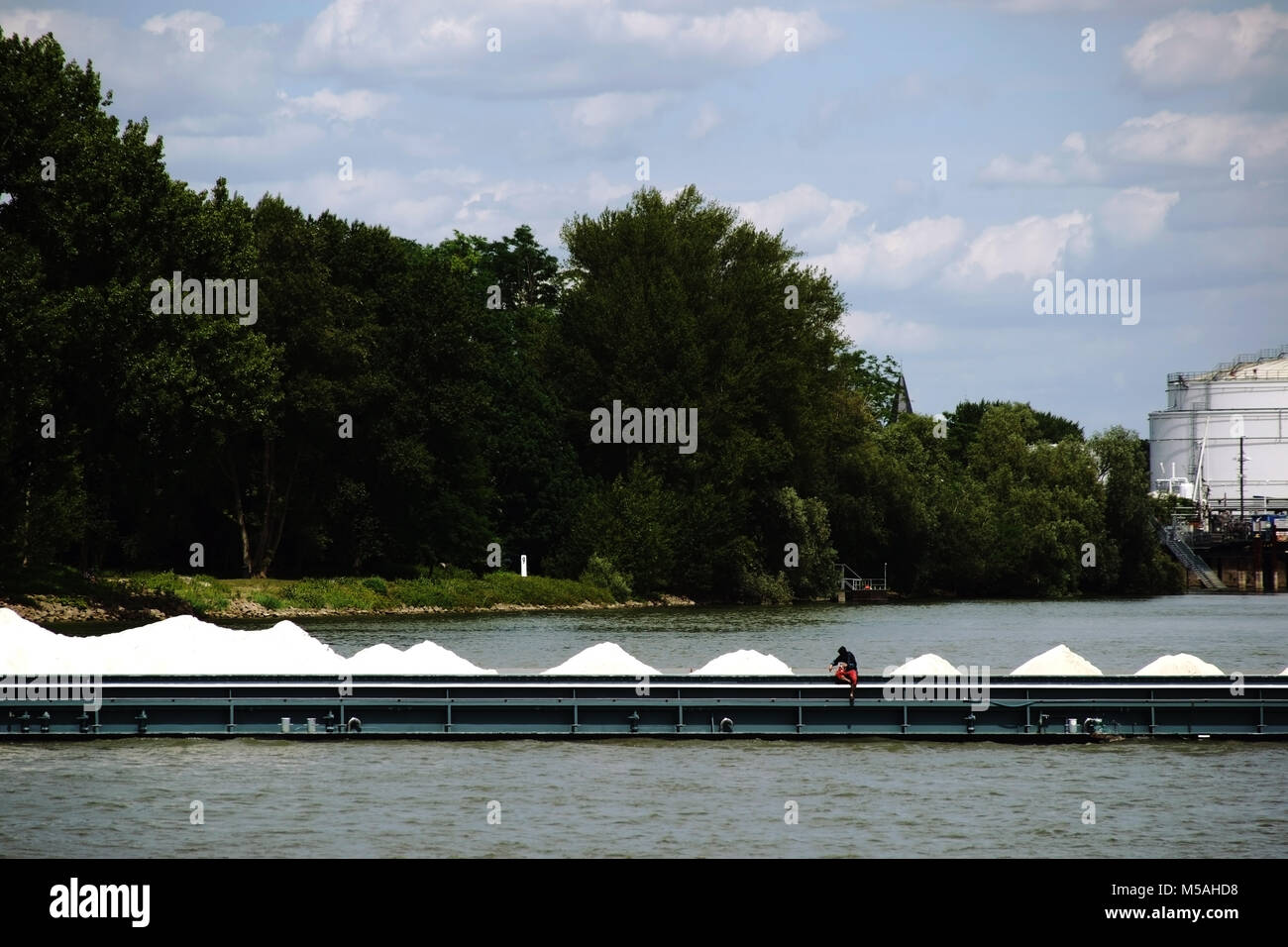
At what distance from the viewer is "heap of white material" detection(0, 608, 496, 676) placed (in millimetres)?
43375

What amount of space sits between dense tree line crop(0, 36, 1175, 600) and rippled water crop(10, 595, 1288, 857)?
3626 cm

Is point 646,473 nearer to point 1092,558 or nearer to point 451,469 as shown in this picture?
point 451,469

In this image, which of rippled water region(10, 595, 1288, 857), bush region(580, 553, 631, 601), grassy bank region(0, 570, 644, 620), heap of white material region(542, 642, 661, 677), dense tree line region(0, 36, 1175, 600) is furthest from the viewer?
bush region(580, 553, 631, 601)

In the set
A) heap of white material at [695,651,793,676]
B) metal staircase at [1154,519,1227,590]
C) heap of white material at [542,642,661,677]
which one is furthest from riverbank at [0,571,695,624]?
metal staircase at [1154,519,1227,590]

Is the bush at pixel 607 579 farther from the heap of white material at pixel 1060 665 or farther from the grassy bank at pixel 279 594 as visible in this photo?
the heap of white material at pixel 1060 665

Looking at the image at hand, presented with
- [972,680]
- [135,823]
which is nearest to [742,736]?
[972,680]

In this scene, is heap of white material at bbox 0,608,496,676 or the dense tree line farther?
the dense tree line

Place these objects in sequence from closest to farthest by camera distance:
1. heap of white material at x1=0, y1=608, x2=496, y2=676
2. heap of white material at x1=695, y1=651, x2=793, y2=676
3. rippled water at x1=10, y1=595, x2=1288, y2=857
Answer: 1. rippled water at x1=10, y1=595, x2=1288, y2=857
2. heap of white material at x1=0, y1=608, x2=496, y2=676
3. heap of white material at x1=695, y1=651, x2=793, y2=676

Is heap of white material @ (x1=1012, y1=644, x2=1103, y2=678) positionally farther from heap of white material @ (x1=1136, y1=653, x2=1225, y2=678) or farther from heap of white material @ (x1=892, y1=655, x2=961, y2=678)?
heap of white material @ (x1=892, y1=655, x2=961, y2=678)

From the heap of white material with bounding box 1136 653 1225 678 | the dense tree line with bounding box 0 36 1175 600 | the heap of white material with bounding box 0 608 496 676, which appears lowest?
the heap of white material with bounding box 1136 653 1225 678

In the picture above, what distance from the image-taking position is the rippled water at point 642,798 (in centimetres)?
3088

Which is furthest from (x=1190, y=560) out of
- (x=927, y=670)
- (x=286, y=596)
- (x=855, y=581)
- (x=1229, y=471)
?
(x=927, y=670)
